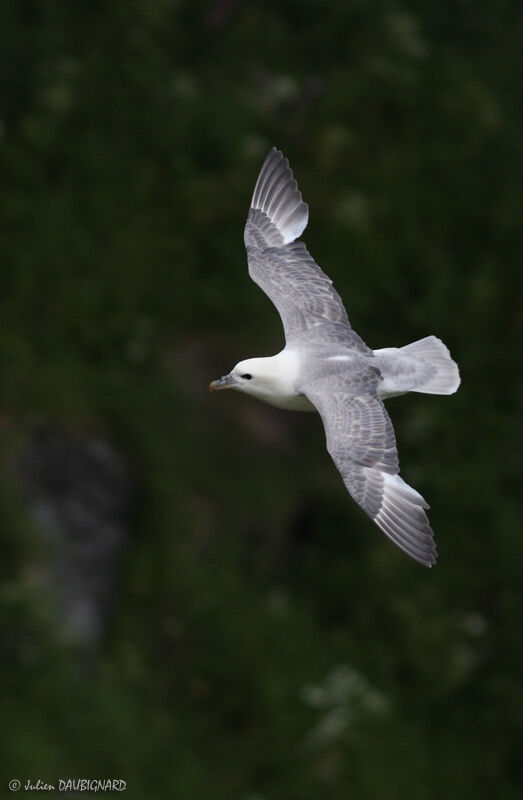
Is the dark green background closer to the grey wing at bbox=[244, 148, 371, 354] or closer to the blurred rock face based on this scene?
the blurred rock face

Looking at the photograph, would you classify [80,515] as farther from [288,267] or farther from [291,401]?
[291,401]

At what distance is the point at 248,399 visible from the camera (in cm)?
1201

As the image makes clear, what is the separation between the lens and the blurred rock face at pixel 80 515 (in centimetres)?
1098

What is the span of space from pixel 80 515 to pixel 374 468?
12.4 ft

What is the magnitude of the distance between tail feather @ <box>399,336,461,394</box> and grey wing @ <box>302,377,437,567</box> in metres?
0.74

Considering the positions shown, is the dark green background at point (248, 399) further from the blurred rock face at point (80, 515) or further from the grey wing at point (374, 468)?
the grey wing at point (374, 468)

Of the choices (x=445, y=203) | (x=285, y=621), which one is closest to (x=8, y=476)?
(x=285, y=621)

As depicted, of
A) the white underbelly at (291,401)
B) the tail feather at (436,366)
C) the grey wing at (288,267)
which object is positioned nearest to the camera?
the white underbelly at (291,401)

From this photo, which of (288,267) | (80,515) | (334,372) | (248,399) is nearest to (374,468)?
(334,372)

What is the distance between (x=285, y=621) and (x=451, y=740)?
1.60m

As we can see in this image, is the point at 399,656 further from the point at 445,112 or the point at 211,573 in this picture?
the point at 445,112

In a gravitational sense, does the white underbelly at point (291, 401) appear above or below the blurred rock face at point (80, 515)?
below

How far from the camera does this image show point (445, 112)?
1359cm

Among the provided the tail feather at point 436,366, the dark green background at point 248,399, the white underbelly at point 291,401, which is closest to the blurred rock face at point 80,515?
the dark green background at point 248,399
